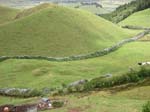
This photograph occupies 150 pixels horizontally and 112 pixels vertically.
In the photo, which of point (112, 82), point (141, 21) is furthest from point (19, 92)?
point (141, 21)

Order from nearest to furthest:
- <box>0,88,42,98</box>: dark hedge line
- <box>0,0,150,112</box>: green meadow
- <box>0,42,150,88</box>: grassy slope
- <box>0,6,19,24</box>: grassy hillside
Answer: <box>0,0,150,112</box>: green meadow → <box>0,88,42,98</box>: dark hedge line → <box>0,42,150,88</box>: grassy slope → <box>0,6,19,24</box>: grassy hillside

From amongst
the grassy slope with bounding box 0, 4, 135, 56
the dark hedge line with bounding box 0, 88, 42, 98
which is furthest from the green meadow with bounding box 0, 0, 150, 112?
the dark hedge line with bounding box 0, 88, 42, 98

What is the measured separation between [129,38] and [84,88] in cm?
4893

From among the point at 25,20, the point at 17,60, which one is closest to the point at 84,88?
the point at 17,60

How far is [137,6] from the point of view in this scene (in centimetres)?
17825

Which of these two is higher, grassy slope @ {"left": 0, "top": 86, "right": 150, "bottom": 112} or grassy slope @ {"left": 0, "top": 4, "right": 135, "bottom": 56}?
grassy slope @ {"left": 0, "top": 86, "right": 150, "bottom": 112}

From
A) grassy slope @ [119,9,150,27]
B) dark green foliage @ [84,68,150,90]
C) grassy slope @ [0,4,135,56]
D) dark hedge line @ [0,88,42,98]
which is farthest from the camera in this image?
grassy slope @ [119,9,150,27]

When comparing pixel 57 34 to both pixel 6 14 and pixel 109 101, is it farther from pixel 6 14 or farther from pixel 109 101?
pixel 109 101

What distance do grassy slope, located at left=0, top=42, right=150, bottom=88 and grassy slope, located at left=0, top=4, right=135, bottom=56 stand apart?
20.5ft

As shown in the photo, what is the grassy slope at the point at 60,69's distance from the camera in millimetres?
63388

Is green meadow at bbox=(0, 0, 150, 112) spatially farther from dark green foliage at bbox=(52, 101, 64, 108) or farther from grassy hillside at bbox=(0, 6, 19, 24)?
grassy hillside at bbox=(0, 6, 19, 24)

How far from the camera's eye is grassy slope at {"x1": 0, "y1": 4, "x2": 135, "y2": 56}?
83.9 metres

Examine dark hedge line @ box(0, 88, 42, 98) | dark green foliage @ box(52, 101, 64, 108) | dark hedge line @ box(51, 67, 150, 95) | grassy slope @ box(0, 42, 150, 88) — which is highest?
dark green foliage @ box(52, 101, 64, 108)

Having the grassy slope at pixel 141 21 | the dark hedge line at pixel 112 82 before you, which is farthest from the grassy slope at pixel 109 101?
the grassy slope at pixel 141 21
